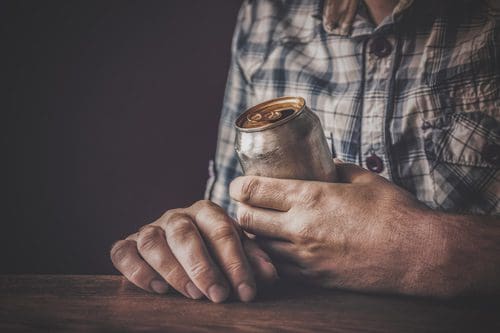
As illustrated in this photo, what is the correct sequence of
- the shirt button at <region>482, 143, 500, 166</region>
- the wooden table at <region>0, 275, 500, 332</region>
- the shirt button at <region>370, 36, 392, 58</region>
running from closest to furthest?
the wooden table at <region>0, 275, 500, 332</region>, the shirt button at <region>482, 143, 500, 166</region>, the shirt button at <region>370, 36, 392, 58</region>

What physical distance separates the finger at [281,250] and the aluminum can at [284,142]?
0.39 feet

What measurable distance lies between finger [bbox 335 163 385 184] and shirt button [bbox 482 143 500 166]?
14.8 inches

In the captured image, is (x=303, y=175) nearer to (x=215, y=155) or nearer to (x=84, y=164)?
(x=215, y=155)

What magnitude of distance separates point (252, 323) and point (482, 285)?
350mm

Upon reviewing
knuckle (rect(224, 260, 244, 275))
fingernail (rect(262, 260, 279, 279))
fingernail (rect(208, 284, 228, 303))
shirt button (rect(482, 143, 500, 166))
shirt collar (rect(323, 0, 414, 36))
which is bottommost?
fingernail (rect(208, 284, 228, 303))

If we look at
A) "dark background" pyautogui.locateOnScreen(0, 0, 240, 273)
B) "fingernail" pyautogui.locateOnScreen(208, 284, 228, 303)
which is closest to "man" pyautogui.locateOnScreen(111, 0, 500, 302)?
"fingernail" pyautogui.locateOnScreen(208, 284, 228, 303)

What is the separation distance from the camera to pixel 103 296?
0.61m

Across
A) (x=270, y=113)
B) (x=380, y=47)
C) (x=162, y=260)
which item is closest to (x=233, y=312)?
(x=162, y=260)

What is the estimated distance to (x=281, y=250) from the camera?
68 centimetres

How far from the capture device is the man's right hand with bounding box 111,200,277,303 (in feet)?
1.93

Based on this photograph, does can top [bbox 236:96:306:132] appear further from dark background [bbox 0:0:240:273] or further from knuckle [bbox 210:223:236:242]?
dark background [bbox 0:0:240:273]

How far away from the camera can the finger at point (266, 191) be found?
0.64m

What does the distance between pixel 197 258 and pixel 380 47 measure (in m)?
0.72

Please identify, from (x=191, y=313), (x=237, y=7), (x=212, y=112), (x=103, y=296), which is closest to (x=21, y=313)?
(x=103, y=296)
